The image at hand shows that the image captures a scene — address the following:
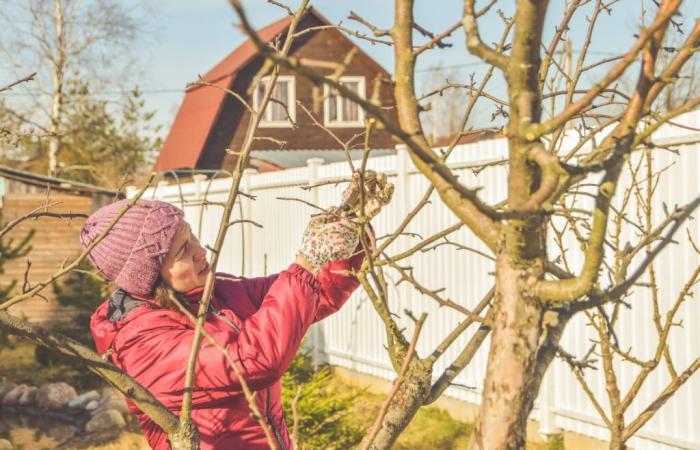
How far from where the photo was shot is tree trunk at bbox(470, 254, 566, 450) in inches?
44.8

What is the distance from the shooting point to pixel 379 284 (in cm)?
153

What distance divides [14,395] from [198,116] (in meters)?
17.3

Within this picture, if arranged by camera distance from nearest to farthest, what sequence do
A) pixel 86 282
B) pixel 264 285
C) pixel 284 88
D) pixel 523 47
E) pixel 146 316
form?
pixel 523 47, pixel 146 316, pixel 264 285, pixel 86 282, pixel 284 88

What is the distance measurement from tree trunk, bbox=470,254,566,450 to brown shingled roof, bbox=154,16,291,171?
892 inches

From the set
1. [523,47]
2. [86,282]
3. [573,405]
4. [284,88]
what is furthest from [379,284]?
[284,88]

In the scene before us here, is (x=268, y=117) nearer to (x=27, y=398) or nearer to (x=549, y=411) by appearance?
(x=27, y=398)

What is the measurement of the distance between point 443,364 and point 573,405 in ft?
4.80

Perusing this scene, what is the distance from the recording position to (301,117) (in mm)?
26500

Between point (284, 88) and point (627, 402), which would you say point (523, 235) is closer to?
point (627, 402)

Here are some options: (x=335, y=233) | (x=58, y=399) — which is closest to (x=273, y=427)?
(x=335, y=233)

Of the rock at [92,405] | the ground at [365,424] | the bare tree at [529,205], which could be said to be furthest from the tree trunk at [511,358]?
the rock at [92,405]

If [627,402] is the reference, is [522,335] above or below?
above

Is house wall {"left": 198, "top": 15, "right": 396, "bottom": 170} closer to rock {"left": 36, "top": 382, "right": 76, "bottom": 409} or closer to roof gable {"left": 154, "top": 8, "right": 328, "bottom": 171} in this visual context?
roof gable {"left": 154, "top": 8, "right": 328, "bottom": 171}

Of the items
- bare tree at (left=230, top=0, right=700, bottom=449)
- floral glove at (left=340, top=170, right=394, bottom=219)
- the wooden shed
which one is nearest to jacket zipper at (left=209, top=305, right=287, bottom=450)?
floral glove at (left=340, top=170, right=394, bottom=219)
